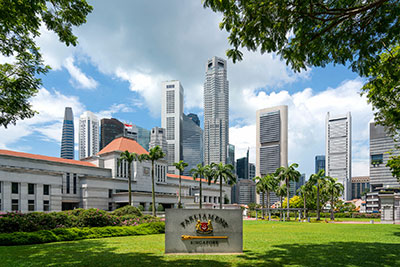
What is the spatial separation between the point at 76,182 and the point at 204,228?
51.1m

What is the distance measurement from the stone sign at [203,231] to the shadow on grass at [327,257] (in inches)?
41.2

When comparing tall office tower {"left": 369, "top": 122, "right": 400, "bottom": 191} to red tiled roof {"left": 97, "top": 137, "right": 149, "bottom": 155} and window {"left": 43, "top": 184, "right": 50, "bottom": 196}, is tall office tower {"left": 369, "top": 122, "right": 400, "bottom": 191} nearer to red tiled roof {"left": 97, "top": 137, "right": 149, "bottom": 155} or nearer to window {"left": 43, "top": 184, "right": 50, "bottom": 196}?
red tiled roof {"left": 97, "top": 137, "right": 149, "bottom": 155}

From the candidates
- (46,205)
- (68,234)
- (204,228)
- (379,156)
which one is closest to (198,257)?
(204,228)

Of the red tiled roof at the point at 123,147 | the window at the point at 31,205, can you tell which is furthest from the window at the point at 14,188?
the red tiled roof at the point at 123,147

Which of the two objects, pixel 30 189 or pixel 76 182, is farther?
pixel 76 182

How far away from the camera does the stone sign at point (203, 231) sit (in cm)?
1329

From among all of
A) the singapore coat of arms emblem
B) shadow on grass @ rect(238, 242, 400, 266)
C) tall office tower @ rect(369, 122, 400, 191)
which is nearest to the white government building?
the singapore coat of arms emblem

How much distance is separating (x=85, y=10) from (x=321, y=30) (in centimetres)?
875

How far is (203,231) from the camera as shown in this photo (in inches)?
527

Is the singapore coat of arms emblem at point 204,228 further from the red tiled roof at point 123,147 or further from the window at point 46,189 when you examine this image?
the red tiled roof at point 123,147

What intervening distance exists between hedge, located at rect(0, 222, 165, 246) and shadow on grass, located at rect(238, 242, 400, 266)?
12.1 meters

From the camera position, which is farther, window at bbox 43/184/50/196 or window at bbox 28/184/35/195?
window at bbox 43/184/50/196

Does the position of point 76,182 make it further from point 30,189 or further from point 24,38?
point 24,38

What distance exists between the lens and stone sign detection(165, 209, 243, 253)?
13289 millimetres
